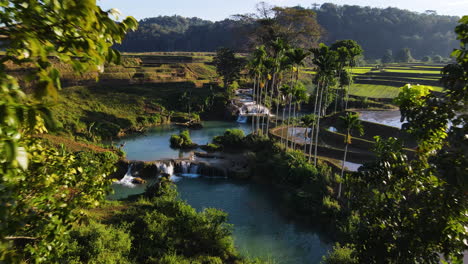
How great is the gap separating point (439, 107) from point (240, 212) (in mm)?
18748

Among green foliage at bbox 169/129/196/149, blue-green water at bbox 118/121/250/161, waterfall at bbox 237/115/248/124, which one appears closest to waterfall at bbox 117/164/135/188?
blue-green water at bbox 118/121/250/161

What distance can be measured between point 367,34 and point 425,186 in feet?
494

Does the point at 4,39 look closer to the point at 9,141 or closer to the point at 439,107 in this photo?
the point at 9,141

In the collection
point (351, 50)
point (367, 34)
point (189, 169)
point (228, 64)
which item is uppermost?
point (367, 34)

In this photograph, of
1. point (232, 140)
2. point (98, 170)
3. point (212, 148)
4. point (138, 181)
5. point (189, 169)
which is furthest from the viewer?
point (232, 140)

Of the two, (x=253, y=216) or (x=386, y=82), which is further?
(x=386, y=82)

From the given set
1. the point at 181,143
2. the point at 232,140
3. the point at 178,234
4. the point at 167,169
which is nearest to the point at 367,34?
the point at 232,140

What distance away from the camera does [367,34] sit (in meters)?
137

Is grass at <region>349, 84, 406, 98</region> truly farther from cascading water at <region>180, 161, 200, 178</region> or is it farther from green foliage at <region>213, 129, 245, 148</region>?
cascading water at <region>180, 161, 200, 178</region>

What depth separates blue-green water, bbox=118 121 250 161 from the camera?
32906 millimetres

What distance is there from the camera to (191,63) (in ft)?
267

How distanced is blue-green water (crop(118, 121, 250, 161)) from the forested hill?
8555cm

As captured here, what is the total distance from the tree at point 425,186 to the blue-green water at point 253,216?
10.9 metres

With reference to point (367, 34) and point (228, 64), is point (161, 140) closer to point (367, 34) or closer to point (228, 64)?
point (228, 64)
